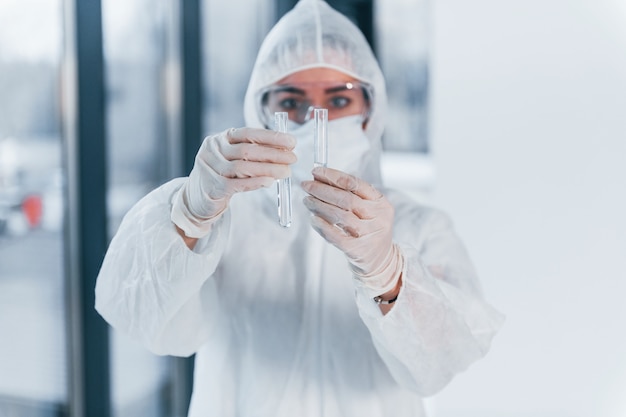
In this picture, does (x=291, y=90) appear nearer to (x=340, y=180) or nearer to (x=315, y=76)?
(x=315, y=76)

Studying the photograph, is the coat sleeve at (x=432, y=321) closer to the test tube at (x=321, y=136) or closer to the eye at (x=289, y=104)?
the test tube at (x=321, y=136)

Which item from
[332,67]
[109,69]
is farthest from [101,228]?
[332,67]

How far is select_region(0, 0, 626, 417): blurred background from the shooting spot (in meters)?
1.68

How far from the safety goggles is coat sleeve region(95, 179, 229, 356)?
0.27 m

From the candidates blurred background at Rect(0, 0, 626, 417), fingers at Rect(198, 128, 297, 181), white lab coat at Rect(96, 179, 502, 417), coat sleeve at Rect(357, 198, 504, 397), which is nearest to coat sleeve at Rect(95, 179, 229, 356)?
white lab coat at Rect(96, 179, 502, 417)

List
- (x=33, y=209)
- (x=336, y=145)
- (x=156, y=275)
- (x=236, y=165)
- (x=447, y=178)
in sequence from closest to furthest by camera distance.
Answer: (x=236, y=165) → (x=156, y=275) → (x=336, y=145) → (x=33, y=209) → (x=447, y=178)

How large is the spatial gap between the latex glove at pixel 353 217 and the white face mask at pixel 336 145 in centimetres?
21

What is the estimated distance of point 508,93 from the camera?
2.15 metres

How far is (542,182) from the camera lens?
2.14 meters

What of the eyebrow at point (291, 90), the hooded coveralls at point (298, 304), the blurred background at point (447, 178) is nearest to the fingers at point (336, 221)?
the hooded coveralls at point (298, 304)

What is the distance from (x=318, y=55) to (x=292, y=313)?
49 centimetres

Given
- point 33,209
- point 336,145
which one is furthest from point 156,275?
point 33,209

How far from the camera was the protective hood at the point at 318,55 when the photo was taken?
1.21m

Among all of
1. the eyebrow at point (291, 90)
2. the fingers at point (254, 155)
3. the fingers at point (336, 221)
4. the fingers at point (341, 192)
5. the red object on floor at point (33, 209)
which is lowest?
the red object on floor at point (33, 209)
